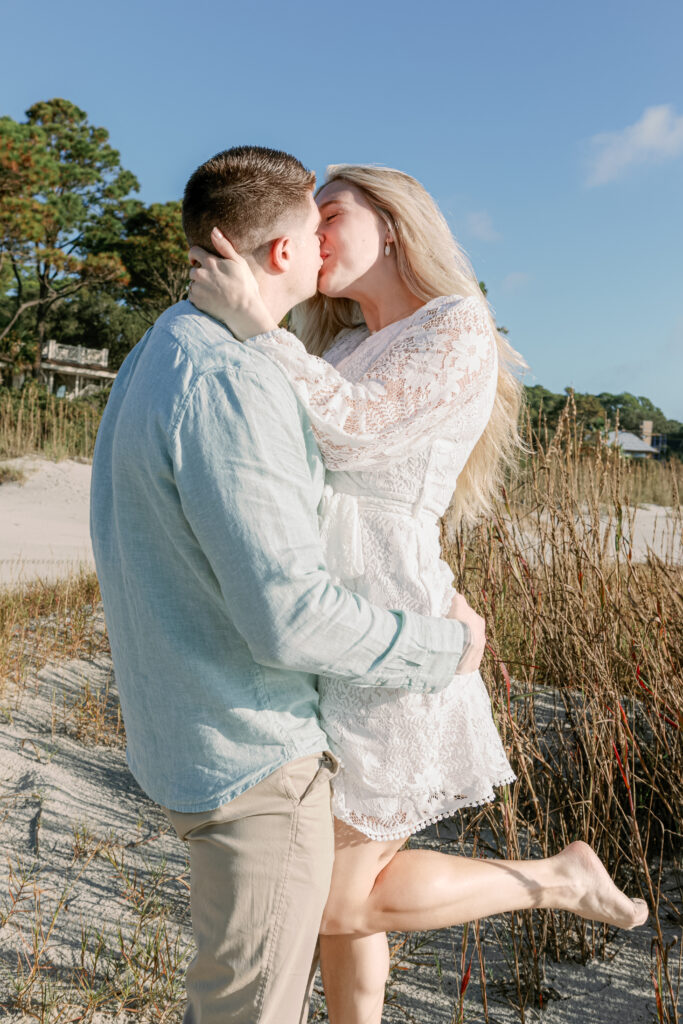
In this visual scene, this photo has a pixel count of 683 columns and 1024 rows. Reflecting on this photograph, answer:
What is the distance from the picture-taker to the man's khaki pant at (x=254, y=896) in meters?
1.29

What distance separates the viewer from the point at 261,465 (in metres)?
1.21

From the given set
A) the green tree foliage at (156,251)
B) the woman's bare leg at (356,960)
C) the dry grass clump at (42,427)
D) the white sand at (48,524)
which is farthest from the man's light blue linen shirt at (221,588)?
the green tree foliage at (156,251)

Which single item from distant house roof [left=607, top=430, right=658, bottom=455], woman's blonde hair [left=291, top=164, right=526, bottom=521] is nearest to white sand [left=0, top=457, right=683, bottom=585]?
distant house roof [left=607, top=430, right=658, bottom=455]

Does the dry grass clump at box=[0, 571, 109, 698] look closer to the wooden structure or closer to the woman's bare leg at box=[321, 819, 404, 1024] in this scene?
the woman's bare leg at box=[321, 819, 404, 1024]

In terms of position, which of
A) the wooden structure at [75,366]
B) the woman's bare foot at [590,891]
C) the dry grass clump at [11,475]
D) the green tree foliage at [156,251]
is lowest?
the woman's bare foot at [590,891]

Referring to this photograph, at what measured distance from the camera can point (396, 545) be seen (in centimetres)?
155

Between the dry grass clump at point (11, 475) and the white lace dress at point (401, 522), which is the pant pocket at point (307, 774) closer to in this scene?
the white lace dress at point (401, 522)

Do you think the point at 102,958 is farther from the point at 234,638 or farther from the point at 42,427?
the point at 42,427

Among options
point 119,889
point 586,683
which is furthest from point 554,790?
point 119,889

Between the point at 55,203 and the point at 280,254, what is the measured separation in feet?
84.6

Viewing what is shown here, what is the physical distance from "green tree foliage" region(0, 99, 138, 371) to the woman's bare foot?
709 inches

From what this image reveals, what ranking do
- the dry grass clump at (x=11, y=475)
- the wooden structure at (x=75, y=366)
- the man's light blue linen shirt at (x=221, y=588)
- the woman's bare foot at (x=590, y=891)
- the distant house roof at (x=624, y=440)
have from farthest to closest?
the wooden structure at (x=75, y=366), the dry grass clump at (x=11, y=475), the distant house roof at (x=624, y=440), the woman's bare foot at (x=590, y=891), the man's light blue linen shirt at (x=221, y=588)

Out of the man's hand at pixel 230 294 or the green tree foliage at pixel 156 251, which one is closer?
the man's hand at pixel 230 294

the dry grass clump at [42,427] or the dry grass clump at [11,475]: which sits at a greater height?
the dry grass clump at [42,427]
